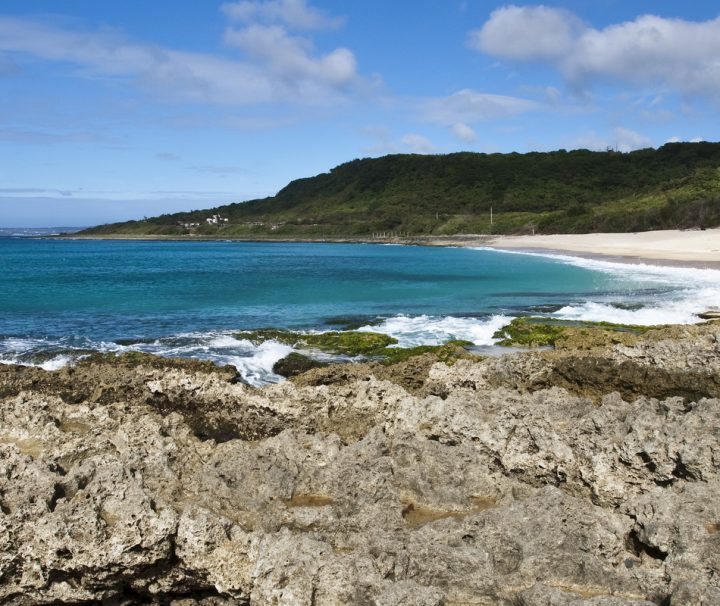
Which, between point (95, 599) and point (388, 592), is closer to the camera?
point (388, 592)

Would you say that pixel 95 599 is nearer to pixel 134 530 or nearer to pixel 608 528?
pixel 134 530

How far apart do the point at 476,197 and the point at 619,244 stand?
73.4 m

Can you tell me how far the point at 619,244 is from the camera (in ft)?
235

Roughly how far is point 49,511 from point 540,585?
4.15 m

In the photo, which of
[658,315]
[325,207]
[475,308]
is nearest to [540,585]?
[658,315]

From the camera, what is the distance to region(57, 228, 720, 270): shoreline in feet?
177

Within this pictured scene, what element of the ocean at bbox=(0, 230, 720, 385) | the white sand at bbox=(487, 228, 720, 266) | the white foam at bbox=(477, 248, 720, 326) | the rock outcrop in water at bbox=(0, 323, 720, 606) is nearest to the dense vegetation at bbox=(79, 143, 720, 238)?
the white sand at bbox=(487, 228, 720, 266)

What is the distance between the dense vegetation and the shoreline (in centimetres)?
549

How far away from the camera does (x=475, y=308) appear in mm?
31891

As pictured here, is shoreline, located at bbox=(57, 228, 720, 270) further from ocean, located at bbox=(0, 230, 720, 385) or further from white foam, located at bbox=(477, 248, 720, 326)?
ocean, located at bbox=(0, 230, 720, 385)

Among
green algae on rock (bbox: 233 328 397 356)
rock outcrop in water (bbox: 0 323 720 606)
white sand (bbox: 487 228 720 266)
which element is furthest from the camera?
white sand (bbox: 487 228 720 266)

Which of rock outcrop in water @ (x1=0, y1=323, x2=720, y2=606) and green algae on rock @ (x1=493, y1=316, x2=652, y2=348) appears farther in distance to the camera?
green algae on rock @ (x1=493, y1=316, x2=652, y2=348)

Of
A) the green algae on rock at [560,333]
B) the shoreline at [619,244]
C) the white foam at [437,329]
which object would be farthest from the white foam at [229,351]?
the shoreline at [619,244]

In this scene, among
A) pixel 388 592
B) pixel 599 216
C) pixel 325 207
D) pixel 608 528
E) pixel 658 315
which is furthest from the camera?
pixel 325 207
